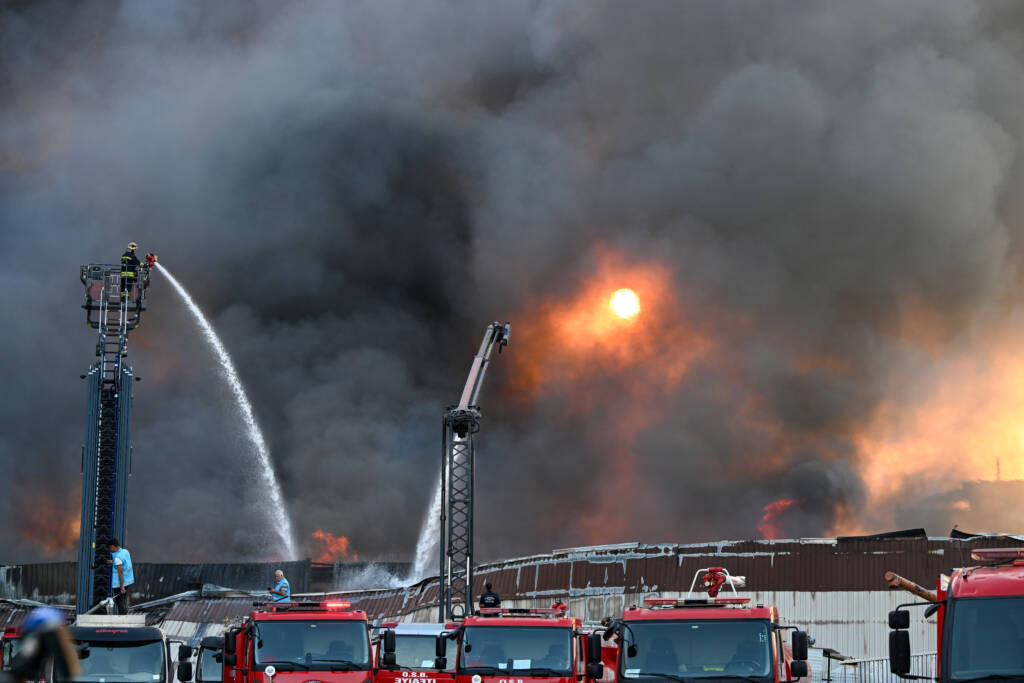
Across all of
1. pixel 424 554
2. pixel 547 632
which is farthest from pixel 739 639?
pixel 424 554

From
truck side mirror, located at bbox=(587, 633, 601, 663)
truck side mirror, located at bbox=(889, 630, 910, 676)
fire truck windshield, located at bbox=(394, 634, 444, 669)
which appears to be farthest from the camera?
fire truck windshield, located at bbox=(394, 634, 444, 669)

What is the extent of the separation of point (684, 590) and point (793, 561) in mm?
4959

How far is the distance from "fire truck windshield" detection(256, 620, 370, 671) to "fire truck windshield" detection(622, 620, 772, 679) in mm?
5787

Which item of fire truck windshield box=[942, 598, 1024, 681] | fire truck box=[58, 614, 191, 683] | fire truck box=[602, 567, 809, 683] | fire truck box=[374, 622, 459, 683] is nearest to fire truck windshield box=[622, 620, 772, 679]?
fire truck box=[602, 567, 809, 683]

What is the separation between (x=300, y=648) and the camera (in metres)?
23.5

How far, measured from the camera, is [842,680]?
40031mm

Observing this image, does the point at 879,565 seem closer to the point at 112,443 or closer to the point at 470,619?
the point at 112,443

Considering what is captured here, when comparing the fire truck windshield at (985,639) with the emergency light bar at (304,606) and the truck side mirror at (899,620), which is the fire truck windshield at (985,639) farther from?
the emergency light bar at (304,606)

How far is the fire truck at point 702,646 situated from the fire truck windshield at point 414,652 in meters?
8.44

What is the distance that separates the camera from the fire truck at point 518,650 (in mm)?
23062

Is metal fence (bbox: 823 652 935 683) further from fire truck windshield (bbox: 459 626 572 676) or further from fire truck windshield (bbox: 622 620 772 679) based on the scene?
fire truck windshield (bbox: 622 620 772 679)

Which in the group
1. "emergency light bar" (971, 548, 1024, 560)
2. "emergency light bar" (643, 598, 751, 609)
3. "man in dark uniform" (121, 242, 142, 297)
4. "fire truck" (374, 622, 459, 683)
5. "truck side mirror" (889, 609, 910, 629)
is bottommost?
"fire truck" (374, 622, 459, 683)

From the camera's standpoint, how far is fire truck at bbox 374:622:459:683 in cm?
2631

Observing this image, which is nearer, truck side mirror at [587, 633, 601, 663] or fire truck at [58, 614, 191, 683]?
truck side mirror at [587, 633, 601, 663]
